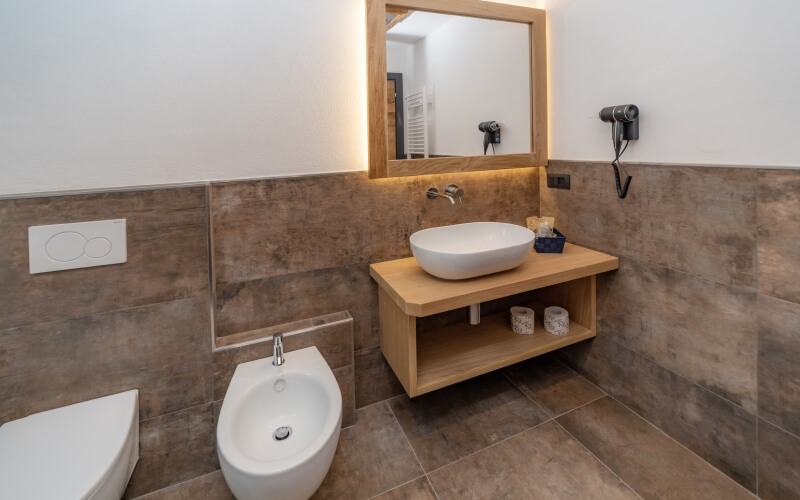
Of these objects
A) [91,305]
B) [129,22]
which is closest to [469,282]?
[91,305]

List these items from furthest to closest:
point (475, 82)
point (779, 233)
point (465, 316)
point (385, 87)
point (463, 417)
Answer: point (465, 316), point (475, 82), point (463, 417), point (385, 87), point (779, 233)

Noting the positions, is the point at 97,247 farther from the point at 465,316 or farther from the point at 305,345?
the point at 465,316

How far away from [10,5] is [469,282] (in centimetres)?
185

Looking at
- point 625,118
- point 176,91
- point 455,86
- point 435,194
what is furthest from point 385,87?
point 625,118

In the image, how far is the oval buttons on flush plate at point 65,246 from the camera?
4.23ft

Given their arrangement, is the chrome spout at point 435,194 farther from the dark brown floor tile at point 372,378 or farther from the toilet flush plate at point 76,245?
the toilet flush plate at point 76,245

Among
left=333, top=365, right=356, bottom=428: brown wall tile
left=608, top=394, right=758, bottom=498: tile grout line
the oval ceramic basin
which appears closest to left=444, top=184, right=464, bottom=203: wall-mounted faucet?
the oval ceramic basin

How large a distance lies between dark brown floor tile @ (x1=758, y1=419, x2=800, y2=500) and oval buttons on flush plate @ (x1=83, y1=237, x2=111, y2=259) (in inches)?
94.5

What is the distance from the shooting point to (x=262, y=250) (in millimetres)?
1636

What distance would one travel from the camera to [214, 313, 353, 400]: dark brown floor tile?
5.05 feet

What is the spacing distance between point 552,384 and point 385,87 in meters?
1.75

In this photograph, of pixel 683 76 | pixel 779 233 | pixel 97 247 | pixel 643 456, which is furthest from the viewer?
pixel 643 456

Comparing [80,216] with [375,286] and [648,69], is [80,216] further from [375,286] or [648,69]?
[648,69]

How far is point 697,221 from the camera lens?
1457 millimetres
